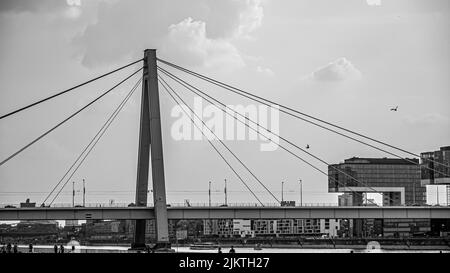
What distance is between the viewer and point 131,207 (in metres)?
63.2

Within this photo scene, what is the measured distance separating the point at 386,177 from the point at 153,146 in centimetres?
11510

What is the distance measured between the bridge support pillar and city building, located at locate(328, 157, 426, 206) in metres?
95.8

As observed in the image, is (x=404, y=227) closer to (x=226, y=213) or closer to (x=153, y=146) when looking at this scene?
(x=226, y=213)

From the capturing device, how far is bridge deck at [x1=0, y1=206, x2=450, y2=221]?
65.9 metres

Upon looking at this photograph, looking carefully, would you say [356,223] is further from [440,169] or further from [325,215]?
[325,215]

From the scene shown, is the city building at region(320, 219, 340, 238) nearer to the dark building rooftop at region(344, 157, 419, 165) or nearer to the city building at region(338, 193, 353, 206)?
the city building at region(338, 193, 353, 206)

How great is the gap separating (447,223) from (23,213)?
80.4 metres

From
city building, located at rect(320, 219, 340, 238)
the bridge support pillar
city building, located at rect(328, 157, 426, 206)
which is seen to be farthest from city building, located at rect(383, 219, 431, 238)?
the bridge support pillar

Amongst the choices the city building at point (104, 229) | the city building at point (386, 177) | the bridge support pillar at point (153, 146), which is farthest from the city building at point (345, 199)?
the bridge support pillar at point (153, 146)

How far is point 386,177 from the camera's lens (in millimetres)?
167500

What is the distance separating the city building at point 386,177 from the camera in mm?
157625
